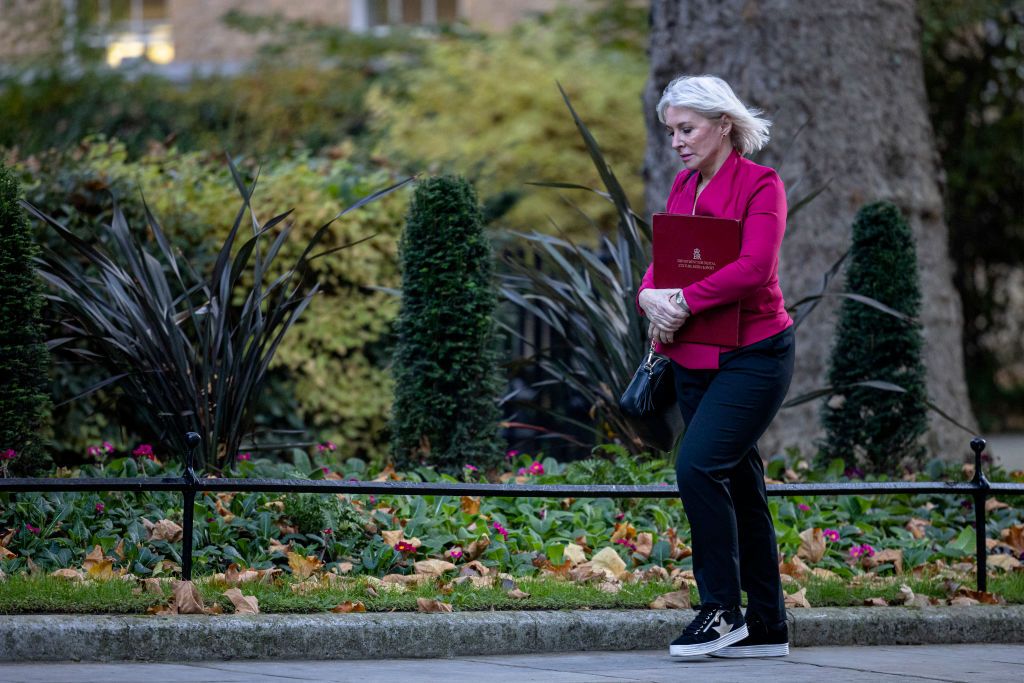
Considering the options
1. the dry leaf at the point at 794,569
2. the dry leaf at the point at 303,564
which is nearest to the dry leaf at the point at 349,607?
the dry leaf at the point at 303,564

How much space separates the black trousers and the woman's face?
0.61 m

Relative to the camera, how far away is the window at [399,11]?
956 inches

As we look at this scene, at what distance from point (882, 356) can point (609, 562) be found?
2.24 m

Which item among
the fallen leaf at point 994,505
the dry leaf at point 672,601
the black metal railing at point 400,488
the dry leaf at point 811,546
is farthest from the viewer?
the fallen leaf at point 994,505

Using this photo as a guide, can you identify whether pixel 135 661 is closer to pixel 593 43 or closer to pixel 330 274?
pixel 330 274

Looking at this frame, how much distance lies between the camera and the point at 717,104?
4539 mm

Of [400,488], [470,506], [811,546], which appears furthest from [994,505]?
[400,488]

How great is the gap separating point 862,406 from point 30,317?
394cm

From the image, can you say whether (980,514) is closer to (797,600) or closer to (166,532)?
(797,600)

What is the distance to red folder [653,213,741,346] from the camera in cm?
453

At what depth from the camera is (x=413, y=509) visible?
592cm

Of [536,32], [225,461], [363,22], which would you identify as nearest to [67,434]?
[225,461]

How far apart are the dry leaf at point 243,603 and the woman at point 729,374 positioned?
4.42ft

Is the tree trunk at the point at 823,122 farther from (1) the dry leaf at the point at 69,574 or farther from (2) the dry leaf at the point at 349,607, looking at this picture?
(1) the dry leaf at the point at 69,574
